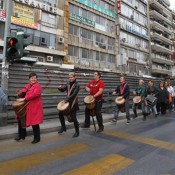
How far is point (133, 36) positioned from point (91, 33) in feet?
45.4

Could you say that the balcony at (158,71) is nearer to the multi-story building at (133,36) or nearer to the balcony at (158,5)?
the multi-story building at (133,36)

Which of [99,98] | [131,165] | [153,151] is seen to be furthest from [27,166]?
[99,98]

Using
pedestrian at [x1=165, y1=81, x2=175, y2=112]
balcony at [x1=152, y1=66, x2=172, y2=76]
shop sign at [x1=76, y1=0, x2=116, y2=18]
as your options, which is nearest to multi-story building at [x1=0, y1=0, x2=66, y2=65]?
shop sign at [x1=76, y1=0, x2=116, y2=18]

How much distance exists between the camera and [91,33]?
122 ft

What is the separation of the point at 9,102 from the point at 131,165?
494 centimetres

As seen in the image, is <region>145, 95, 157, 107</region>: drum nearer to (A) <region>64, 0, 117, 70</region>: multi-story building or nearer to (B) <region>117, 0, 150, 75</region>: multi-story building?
(A) <region>64, 0, 117, 70</region>: multi-story building

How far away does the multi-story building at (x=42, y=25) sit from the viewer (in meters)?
27.6

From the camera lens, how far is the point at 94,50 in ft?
122

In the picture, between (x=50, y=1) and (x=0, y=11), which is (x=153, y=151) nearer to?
(x=0, y=11)

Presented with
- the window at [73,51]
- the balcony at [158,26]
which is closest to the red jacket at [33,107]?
the window at [73,51]

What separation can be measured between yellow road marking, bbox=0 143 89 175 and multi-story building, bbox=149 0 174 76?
51569 mm

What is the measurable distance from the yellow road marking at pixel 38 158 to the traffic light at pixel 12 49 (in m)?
3.58

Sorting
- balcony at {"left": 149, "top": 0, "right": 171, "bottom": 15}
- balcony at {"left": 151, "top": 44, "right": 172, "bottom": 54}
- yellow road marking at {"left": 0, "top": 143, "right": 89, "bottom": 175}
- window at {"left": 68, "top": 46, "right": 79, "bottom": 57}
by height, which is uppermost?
balcony at {"left": 149, "top": 0, "right": 171, "bottom": 15}

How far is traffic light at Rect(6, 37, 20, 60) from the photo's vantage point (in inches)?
324
